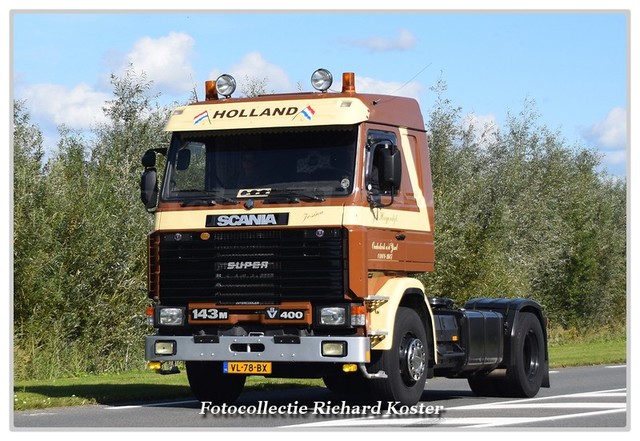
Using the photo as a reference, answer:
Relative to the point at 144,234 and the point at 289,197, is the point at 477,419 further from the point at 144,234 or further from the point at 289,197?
the point at 144,234

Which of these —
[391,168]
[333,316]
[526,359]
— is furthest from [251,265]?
[526,359]

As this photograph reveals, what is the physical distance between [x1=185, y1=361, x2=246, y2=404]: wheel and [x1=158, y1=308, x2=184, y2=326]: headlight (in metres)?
0.81

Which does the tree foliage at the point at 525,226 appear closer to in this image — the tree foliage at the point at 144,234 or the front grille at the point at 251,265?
the tree foliage at the point at 144,234

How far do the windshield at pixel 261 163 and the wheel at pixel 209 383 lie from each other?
2.26 meters

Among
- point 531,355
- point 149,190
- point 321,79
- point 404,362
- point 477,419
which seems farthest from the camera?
point 531,355

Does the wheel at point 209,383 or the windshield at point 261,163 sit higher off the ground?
the windshield at point 261,163

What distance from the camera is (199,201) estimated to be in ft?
47.2

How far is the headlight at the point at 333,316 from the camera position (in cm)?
1376

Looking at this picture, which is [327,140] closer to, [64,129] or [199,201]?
[199,201]

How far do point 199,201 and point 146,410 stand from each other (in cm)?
256

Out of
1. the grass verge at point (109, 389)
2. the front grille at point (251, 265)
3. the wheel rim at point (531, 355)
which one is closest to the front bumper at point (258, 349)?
the front grille at point (251, 265)

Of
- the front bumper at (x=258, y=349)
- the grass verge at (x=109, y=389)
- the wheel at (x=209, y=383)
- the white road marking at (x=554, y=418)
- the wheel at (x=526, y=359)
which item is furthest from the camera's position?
the wheel at (x=526, y=359)

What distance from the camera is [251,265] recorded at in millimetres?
14102

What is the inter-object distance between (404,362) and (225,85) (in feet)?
13.6
